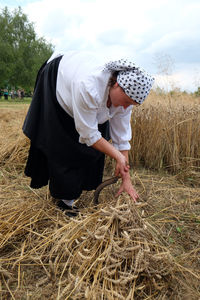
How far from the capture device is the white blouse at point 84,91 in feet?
3.74

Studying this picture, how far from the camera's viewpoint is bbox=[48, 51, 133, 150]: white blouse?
1140mm

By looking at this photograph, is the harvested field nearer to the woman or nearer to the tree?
the woman

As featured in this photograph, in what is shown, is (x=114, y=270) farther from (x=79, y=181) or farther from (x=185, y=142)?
(x=185, y=142)

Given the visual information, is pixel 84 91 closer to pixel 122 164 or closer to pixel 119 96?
pixel 119 96

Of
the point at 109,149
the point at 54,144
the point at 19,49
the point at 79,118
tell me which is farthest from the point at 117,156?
the point at 19,49

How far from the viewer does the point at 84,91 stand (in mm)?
1130

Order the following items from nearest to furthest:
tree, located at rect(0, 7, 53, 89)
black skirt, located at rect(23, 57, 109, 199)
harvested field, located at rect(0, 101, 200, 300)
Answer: harvested field, located at rect(0, 101, 200, 300) → black skirt, located at rect(23, 57, 109, 199) → tree, located at rect(0, 7, 53, 89)

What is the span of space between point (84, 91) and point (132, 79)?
23 cm

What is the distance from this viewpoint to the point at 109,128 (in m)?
1.64

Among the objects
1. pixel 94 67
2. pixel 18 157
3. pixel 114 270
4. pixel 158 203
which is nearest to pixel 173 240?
pixel 158 203

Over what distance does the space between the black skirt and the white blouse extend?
0.23ft

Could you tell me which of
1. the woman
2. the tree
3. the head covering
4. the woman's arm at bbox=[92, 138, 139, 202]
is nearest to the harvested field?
the woman's arm at bbox=[92, 138, 139, 202]

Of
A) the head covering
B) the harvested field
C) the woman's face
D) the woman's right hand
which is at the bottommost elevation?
the harvested field

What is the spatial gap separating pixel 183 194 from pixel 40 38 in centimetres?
2641
